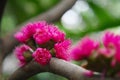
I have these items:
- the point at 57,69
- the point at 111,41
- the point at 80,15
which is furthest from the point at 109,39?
the point at 80,15

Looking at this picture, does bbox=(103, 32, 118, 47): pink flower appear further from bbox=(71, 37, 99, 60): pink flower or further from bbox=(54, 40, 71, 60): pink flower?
bbox=(54, 40, 71, 60): pink flower

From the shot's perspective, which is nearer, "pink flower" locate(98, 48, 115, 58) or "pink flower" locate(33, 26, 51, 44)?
"pink flower" locate(98, 48, 115, 58)

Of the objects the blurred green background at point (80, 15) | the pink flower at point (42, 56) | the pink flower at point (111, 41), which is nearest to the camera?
the pink flower at point (111, 41)

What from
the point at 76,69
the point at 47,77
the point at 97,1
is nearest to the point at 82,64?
the point at 76,69

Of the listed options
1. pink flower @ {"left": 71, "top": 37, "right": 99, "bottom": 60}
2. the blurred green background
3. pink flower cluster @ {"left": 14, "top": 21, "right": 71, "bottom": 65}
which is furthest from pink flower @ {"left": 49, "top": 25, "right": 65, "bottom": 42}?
the blurred green background

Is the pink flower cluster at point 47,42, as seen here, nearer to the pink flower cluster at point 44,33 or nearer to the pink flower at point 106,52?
the pink flower cluster at point 44,33

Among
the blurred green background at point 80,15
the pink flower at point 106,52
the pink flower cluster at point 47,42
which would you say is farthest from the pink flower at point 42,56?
the blurred green background at point 80,15

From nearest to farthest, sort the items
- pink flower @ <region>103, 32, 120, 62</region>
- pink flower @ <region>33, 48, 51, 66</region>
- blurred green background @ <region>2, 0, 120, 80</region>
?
pink flower @ <region>103, 32, 120, 62</region> → pink flower @ <region>33, 48, 51, 66</region> → blurred green background @ <region>2, 0, 120, 80</region>

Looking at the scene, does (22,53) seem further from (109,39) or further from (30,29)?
(109,39)
